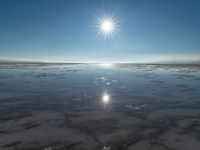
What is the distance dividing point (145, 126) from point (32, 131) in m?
3.37

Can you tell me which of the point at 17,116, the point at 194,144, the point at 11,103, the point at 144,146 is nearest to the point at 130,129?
the point at 144,146

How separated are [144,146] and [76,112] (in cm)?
333

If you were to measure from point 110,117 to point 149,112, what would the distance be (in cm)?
169

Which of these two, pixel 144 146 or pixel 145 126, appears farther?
pixel 145 126

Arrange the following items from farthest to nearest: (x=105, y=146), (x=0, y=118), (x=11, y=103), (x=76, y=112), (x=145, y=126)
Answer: (x=11, y=103)
(x=76, y=112)
(x=0, y=118)
(x=145, y=126)
(x=105, y=146)

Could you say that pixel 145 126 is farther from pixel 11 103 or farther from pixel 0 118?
pixel 11 103

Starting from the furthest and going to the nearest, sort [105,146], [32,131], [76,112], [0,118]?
[76,112], [0,118], [32,131], [105,146]

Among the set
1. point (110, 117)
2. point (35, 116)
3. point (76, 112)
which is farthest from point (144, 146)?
point (35, 116)

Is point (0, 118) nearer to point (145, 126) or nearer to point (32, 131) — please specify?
point (32, 131)

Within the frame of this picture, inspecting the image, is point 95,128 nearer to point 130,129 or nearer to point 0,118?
point 130,129

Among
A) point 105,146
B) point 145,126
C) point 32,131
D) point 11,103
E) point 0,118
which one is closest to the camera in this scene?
point 105,146

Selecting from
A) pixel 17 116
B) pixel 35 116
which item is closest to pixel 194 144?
pixel 35 116

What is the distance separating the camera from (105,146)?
4031 millimetres

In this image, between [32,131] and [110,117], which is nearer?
[32,131]
